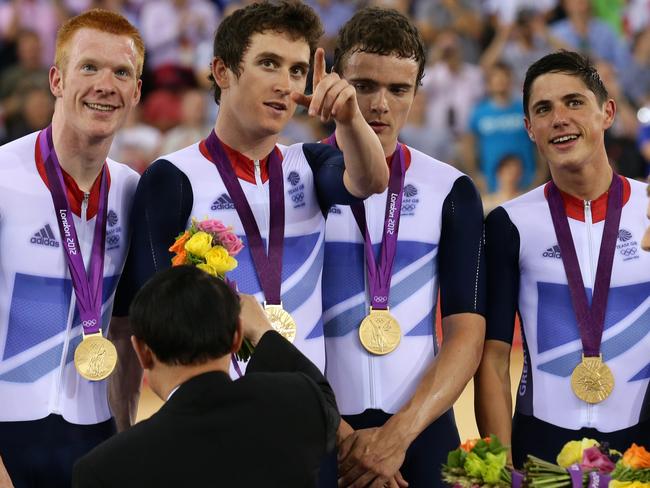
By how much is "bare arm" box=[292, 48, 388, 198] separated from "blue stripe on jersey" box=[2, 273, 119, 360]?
1.13 meters

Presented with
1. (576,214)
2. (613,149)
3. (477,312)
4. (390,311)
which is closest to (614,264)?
(576,214)

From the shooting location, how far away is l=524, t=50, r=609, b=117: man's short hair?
4.84 metres

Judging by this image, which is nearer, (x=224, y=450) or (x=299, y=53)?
(x=224, y=450)

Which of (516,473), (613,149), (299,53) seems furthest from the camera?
(613,149)

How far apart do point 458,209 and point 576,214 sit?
49cm

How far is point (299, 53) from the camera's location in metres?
4.47

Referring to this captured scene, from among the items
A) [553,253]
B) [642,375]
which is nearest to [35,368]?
[553,253]

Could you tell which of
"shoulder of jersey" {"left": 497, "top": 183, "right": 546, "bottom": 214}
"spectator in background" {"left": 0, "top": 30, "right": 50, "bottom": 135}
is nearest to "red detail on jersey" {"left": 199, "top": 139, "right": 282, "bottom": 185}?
"shoulder of jersey" {"left": 497, "top": 183, "right": 546, "bottom": 214}

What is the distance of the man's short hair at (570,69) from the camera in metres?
4.84

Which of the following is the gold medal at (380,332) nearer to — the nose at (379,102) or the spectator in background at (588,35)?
the nose at (379,102)

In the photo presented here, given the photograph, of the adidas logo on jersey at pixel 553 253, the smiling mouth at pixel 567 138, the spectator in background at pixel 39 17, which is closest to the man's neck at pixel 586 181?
the smiling mouth at pixel 567 138

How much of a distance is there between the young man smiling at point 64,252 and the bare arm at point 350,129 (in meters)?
0.87

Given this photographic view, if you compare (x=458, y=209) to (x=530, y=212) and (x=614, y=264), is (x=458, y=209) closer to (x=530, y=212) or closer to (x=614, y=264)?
(x=530, y=212)

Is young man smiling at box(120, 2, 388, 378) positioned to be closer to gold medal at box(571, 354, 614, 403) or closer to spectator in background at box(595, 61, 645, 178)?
gold medal at box(571, 354, 614, 403)
